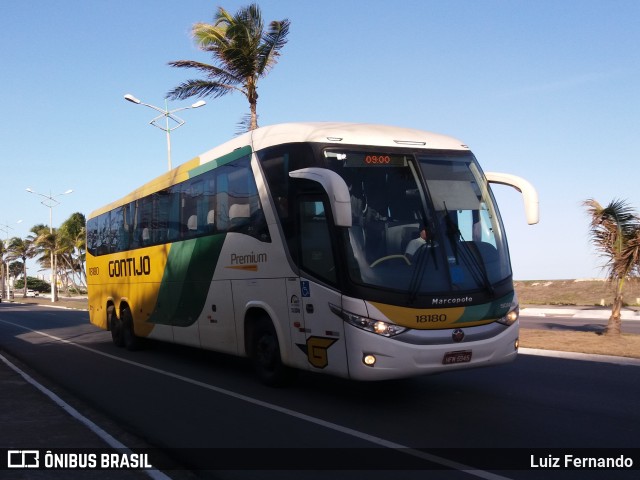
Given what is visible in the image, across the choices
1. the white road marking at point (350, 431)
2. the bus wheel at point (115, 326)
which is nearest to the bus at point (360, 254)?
the white road marking at point (350, 431)

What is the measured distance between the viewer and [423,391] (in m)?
9.43

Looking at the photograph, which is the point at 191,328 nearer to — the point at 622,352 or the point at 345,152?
the point at 345,152

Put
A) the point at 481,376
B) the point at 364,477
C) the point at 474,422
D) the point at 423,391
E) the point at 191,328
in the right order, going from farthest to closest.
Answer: the point at 191,328
the point at 481,376
the point at 423,391
the point at 474,422
the point at 364,477

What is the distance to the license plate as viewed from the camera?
7.68m

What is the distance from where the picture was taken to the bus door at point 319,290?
8039 millimetres

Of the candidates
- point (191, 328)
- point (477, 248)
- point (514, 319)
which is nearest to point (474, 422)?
point (514, 319)

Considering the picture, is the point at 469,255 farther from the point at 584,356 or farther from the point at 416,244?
the point at 584,356

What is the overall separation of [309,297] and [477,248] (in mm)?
2200

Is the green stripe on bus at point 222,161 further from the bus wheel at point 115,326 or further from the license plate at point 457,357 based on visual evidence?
the bus wheel at point 115,326

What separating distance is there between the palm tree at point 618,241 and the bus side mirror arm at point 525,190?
8127 millimetres

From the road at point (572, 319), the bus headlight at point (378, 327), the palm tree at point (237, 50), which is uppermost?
the palm tree at point (237, 50)

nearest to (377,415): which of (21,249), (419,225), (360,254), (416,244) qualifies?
(360,254)

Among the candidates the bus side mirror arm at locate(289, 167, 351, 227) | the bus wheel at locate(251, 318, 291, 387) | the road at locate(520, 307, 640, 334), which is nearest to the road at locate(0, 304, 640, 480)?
the bus wheel at locate(251, 318, 291, 387)

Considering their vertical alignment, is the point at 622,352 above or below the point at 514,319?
below
